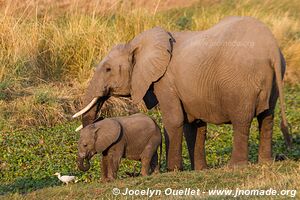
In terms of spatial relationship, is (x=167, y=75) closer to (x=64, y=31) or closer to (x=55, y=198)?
(x=55, y=198)

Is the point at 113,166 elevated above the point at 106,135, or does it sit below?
below

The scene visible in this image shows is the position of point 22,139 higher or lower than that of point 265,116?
lower

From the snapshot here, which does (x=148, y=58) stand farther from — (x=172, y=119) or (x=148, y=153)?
(x=148, y=153)

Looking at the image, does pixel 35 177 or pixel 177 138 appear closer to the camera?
pixel 177 138

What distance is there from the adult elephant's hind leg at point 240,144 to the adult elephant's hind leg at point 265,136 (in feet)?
1.21

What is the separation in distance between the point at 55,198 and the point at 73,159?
336 cm

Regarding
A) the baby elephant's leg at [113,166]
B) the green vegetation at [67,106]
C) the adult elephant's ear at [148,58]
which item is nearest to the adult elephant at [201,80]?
the adult elephant's ear at [148,58]

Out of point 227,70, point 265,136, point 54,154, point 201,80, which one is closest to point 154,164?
point 201,80

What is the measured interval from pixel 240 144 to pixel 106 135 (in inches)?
61.5

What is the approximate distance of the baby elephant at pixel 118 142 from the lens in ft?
37.0

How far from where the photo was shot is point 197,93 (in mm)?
11625

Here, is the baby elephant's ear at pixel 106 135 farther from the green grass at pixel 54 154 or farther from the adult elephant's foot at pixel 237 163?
the adult elephant's foot at pixel 237 163

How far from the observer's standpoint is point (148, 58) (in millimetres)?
11812

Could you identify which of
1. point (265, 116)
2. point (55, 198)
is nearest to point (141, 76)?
point (265, 116)
